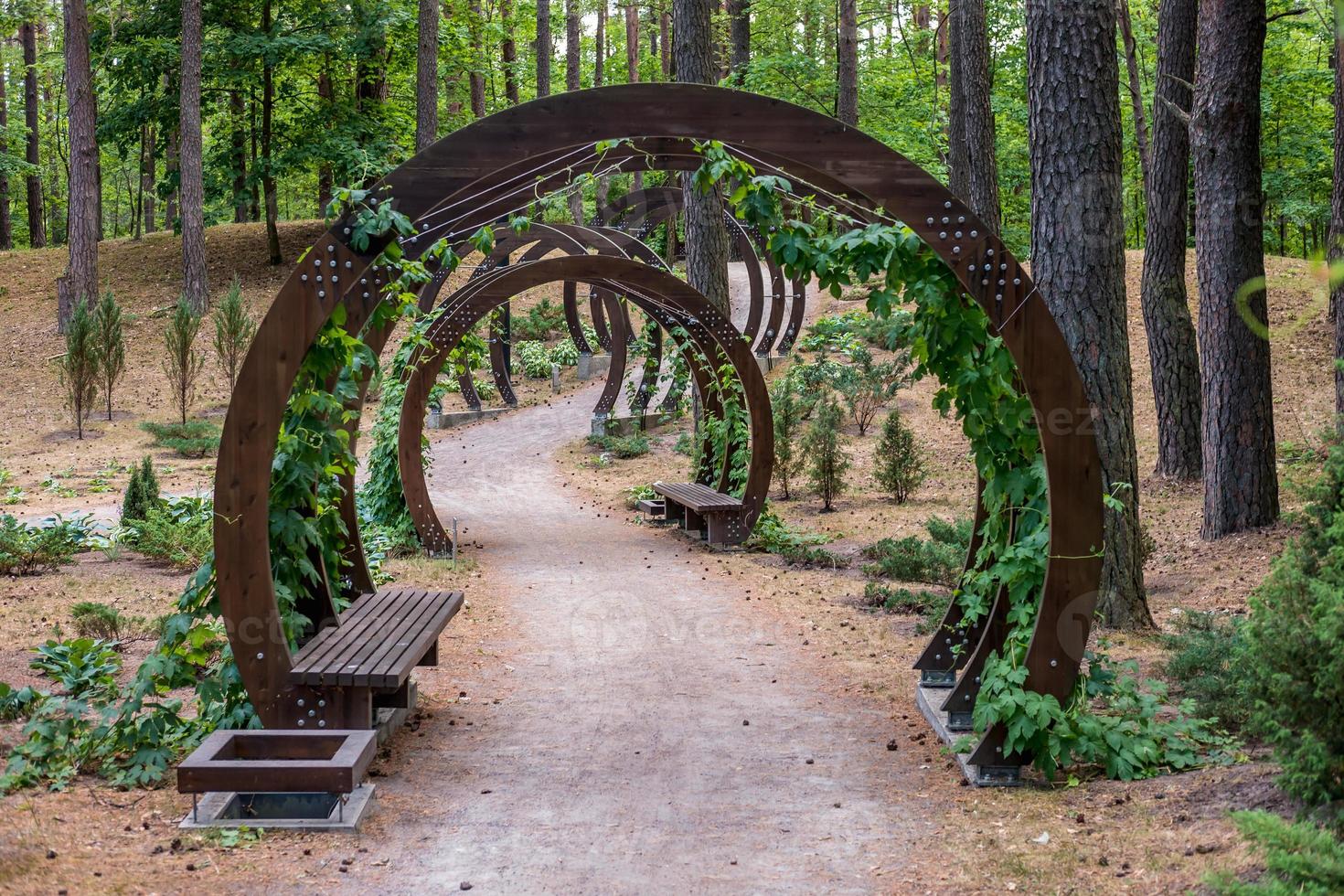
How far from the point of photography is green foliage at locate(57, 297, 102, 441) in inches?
675

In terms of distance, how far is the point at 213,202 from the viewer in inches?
1110

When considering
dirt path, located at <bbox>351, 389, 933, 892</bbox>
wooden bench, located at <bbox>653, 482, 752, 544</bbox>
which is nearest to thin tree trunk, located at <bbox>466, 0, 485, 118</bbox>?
wooden bench, located at <bbox>653, 482, 752, 544</bbox>

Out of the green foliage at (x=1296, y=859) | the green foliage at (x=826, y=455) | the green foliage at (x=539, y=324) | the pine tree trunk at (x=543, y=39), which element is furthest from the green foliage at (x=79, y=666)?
the pine tree trunk at (x=543, y=39)

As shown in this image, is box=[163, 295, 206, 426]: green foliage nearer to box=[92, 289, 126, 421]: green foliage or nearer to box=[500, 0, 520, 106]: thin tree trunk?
box=[92, 289, 126, 421]: green foliage

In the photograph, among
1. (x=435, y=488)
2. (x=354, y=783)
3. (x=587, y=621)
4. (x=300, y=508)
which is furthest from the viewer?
(x=435, y=488)

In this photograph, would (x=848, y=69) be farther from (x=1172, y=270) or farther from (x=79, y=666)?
(x=79, y=666)

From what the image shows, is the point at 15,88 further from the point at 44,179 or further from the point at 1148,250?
the point at 1148,250

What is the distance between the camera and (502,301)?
11469mm

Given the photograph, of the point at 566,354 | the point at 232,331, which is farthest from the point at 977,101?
the point at 566,354

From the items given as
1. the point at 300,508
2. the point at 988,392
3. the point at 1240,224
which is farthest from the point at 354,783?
the point at 1240,224

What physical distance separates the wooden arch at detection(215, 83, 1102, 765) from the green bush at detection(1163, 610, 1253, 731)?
79 centimetres

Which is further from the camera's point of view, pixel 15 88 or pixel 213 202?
pixel 15 88

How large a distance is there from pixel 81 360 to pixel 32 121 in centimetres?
1767

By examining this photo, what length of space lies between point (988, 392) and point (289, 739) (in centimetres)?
329
